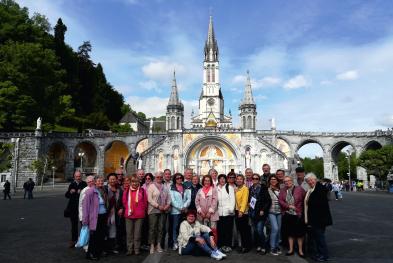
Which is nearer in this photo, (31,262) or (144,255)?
(31,262)

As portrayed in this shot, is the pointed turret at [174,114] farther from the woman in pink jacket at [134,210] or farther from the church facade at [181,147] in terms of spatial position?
Result: the woman in pink jacket at [134,210]

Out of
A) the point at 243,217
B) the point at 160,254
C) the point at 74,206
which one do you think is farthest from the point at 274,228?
the point at 74,206

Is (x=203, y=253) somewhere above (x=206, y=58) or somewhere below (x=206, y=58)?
below

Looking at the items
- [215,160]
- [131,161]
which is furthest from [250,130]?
[131,161]

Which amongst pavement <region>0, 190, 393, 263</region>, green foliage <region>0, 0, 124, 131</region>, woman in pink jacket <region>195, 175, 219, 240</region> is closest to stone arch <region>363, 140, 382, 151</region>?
pavement <region>0, 190, 393, 263</region>

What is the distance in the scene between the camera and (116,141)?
43.2 m

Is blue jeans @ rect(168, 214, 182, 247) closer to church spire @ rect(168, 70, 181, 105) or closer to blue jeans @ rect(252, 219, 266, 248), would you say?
blue jeans @ rect(252, 219, 266, 248)

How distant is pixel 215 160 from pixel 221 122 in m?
34.3

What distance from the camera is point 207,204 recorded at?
6844mm

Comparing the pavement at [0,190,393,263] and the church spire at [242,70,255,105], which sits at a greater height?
the church spire at [242,70,255,105]

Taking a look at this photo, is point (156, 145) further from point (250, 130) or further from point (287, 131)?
point (287, 131)

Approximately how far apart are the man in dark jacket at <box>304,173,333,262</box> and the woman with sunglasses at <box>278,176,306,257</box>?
0.14 metres

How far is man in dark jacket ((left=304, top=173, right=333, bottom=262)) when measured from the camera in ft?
20.7

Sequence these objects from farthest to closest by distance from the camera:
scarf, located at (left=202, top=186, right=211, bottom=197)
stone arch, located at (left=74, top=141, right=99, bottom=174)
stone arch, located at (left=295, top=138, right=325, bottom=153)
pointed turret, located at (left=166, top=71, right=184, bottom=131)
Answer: stone arch, located at (left=295, top=138, right=325, bottom=153) < stone arch, located at (left=74, top=141, right=99, bottom=174) < pointed turret, located at (left=166, top=71, right=184, bottom=131) < scarf, located at (left=202, top=186, right=211, bottom=197)
